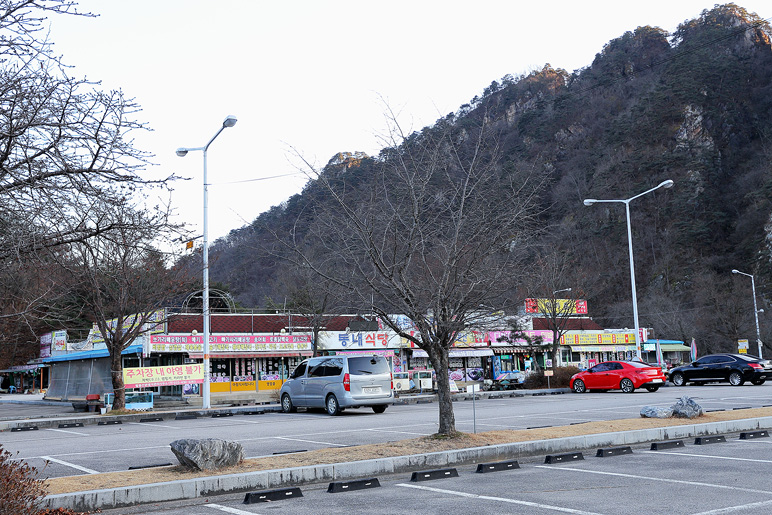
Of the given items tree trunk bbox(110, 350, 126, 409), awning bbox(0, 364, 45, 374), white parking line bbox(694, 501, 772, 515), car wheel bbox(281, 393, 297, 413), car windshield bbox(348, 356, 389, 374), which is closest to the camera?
white parking line bbox(694, 501, 772, 515)

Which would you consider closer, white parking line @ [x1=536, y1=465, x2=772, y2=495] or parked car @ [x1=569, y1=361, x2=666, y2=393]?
white parking line @ [x1=536, y1=465, x2=772, y2=495]

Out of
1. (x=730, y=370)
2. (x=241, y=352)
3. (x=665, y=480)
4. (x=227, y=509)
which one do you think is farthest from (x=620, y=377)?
(x=227, y=509)

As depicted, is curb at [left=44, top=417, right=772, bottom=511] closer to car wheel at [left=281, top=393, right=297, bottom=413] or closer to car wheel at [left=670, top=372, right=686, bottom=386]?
car wheel at [left=281, top=393, right=297, bottom=413]

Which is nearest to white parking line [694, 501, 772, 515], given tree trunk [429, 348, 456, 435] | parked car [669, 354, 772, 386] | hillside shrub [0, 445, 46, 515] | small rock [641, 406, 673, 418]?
tree trunk [429, 348, 456, 435]

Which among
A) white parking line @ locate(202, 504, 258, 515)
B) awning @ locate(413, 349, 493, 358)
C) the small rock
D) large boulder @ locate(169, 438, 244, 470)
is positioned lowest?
white parking line @ locate(202, 504, 258, 515)

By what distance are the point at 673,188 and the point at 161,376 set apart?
65.7 metres

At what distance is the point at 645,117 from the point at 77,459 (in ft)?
272

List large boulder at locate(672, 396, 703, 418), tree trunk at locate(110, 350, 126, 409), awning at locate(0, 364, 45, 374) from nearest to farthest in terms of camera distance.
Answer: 1. large boulder at locate(672, 396, 703, 418)
2. tree trunk at locate(110, 350, 126, 409)
3. awning at locate(0, 364, 45, 374)

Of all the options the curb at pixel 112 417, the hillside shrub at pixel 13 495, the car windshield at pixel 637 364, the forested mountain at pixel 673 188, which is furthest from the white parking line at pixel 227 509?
the forested mountain at pixel 673 188

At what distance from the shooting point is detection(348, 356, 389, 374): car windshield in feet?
71.3

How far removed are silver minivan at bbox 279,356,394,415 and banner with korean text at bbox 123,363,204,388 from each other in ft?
22.9

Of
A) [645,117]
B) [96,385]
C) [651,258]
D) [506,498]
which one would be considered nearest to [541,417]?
[506,498]

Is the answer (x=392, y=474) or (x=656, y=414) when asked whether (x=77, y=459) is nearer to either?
(x=392, y=474)

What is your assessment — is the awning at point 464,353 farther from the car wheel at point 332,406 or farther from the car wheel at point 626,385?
the car wheel at point 332,406
